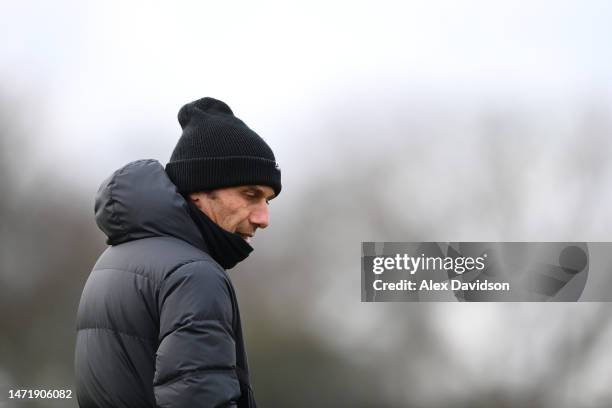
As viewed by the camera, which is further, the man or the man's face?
the man's face

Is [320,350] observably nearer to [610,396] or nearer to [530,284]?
[530,284]

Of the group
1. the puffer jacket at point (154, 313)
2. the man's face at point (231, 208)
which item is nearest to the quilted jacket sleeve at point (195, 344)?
the puffer jacket at point (154, 313)

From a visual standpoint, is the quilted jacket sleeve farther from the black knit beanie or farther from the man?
the black knit beanie

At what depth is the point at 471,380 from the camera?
268 cm

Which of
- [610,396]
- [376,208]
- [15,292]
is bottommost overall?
[610,396]

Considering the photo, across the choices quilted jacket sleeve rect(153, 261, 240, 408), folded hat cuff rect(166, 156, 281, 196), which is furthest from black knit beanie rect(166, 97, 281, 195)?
quilted jacket sleeve rect(153, 261, 240, 408)

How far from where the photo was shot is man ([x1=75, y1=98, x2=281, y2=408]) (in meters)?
0.83

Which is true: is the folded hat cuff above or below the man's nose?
above

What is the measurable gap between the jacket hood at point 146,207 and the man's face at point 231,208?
0.10ft

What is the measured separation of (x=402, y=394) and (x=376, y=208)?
2.04ft

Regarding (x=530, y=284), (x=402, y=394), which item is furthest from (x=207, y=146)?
(x=530, y=284)

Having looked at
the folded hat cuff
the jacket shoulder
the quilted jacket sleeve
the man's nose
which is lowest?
the quilted jacket sleeve

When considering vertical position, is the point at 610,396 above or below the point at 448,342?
below

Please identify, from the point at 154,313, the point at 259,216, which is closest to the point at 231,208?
the point at 259,216
